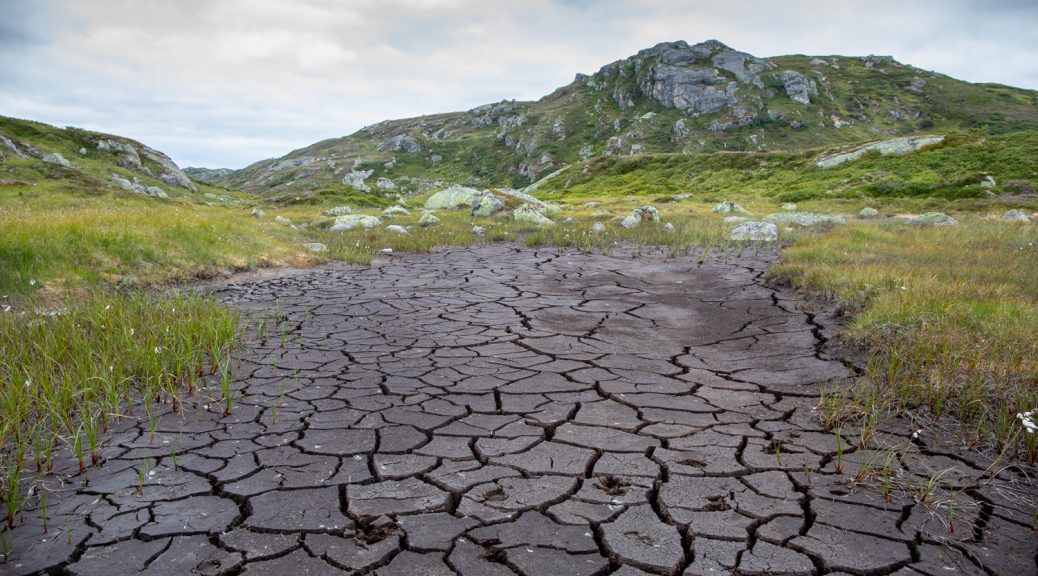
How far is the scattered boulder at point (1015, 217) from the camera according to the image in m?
17.0

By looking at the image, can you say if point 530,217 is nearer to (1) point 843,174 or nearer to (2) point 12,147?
(1) point 843,174

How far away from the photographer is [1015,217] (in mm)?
17781

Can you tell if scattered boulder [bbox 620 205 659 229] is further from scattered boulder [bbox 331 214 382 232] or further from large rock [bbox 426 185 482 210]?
large rock [bbox 426 185 482 210]

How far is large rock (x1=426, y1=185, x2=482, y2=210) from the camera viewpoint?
31.4m

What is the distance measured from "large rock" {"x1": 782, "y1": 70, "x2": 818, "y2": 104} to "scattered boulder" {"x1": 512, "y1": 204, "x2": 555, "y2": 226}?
83238 mm

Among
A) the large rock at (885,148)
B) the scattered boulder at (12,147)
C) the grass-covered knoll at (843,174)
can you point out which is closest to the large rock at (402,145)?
the grass-covered knoll at (843,174)

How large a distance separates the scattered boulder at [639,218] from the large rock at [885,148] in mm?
21853

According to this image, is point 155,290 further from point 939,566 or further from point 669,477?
point 939,566

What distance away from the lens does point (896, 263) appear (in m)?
8.62

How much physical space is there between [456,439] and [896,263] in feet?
26.4

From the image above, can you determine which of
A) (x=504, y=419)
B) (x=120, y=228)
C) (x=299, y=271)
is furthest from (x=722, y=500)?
(x=120, y=228)

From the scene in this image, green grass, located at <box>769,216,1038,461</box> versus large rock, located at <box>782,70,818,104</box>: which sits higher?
large rock, located at <box>782,70,818,104</box>

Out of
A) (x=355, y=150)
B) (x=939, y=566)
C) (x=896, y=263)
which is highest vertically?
(x=355, y=150)

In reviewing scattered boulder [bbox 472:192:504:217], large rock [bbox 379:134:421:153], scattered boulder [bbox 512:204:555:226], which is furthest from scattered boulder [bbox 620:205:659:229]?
large rock [bbox 379:134:421:153]
